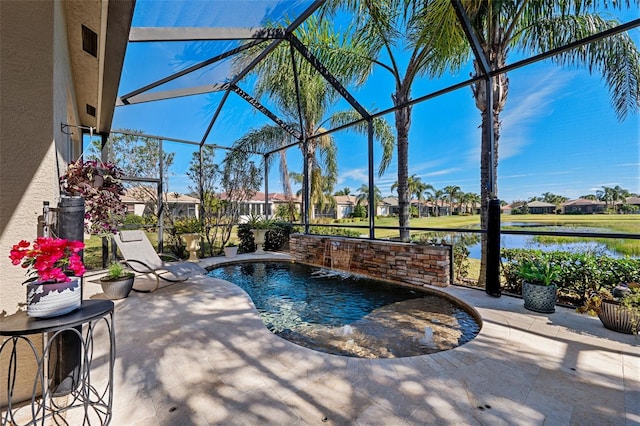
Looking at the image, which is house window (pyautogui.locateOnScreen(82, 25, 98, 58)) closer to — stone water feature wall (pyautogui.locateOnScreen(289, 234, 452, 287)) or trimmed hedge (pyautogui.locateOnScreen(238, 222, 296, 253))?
stone water feature wall (pyautogui.locateOnScreen(289, 234, 452, 287))

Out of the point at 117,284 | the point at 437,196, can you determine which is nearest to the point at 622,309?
the point at 117,284

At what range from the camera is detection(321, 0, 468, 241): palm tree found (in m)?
6.07

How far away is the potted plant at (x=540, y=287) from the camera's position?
3861 millimetres

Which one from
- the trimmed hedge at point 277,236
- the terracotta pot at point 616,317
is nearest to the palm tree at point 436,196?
the trimmed hedge at point 277,236

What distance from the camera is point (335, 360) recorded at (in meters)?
2.71

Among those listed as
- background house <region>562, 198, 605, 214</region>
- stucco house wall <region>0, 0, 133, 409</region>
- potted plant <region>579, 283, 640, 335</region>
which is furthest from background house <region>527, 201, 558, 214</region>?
stucco house wall <region>0, 0, 133, 409</region>

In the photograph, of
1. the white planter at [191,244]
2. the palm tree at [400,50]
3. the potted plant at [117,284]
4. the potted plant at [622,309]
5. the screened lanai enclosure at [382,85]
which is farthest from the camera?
the white planter at [191,244]

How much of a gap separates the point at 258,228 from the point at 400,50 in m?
7.44

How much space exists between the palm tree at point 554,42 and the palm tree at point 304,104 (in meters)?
3.58

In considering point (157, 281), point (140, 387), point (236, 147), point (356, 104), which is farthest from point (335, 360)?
point (236, 147)

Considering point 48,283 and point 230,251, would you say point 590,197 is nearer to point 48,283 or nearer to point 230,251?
point 230,251

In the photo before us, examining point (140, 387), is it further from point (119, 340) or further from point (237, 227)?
point (237, 227)

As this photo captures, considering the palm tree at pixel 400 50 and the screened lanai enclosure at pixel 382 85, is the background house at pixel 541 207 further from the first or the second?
the palm tree at pixel 400 50

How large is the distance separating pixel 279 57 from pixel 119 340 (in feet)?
27.3
